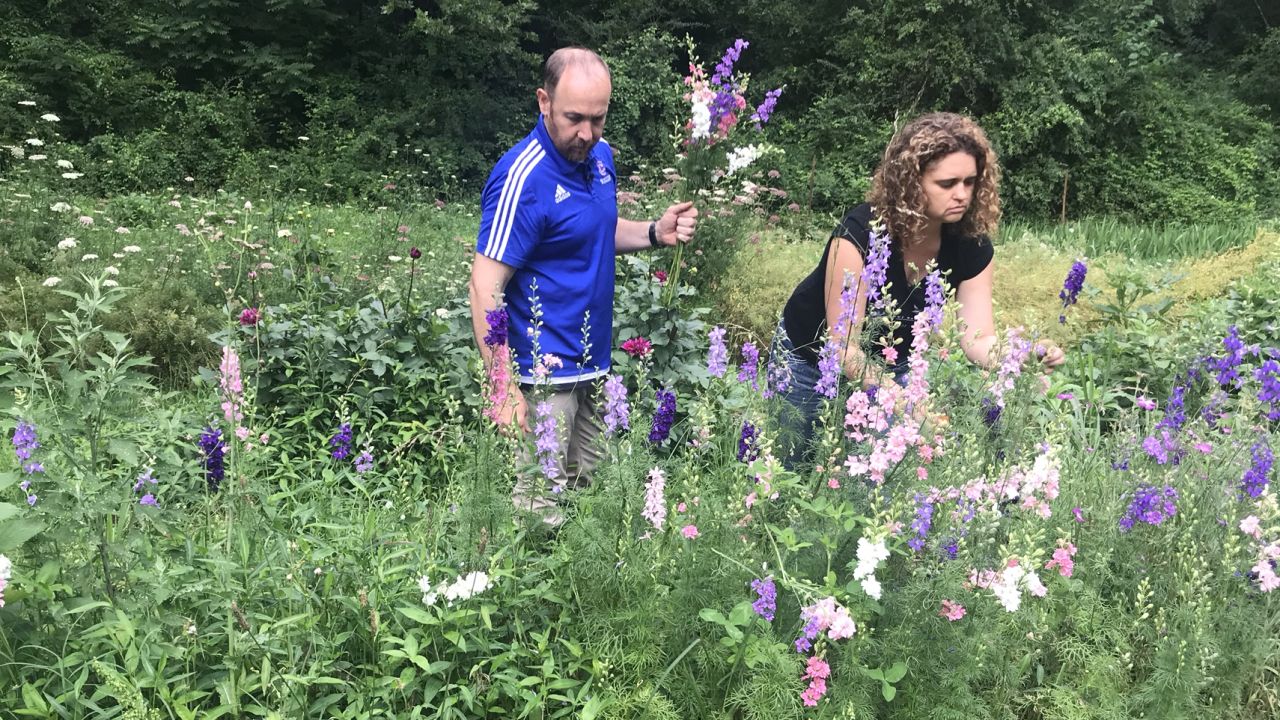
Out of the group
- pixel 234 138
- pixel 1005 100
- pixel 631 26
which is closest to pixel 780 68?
pixel 631 26

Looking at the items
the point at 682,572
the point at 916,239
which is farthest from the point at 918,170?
the point at 682,572

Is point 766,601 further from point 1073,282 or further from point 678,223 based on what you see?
point 678,223

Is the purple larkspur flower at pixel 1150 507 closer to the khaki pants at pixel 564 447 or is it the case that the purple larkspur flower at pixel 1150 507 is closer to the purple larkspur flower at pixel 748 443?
the purple larkspur flower at pixel 748 443

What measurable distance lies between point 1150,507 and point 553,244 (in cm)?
187

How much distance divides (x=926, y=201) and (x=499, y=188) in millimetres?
1366

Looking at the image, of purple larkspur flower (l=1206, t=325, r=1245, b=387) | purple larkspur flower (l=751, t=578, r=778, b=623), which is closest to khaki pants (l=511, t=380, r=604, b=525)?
purple larkspur flower (l=751, t=578, r=778, b=623)

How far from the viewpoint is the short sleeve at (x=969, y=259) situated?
289 centimetres

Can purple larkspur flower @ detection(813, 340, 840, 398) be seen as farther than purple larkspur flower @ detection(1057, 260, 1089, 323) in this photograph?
No

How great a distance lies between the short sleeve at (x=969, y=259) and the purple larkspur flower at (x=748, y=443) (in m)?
1.16

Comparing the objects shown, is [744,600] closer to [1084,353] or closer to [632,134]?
[1084,353]

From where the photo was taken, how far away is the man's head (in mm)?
2586

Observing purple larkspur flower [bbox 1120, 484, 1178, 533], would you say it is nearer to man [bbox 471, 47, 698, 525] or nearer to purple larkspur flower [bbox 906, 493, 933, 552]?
purple larkspur flower [bbox 906, 493, 933, 552]

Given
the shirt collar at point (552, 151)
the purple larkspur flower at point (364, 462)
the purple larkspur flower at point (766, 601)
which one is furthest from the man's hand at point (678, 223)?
the purple larkspur flower at point (766, 601)

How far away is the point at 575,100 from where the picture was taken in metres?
2.59
